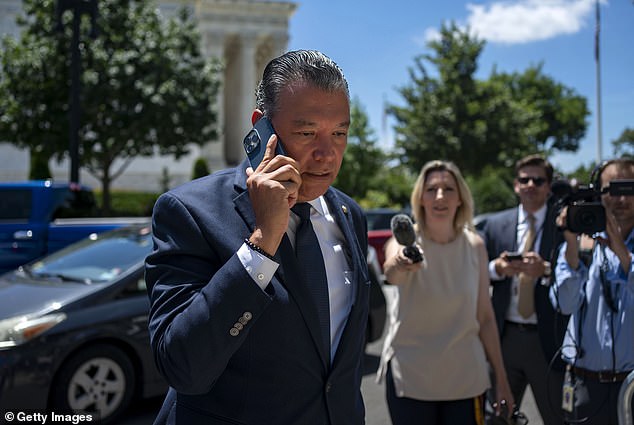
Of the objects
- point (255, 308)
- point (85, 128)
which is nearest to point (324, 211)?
point (255, 308)

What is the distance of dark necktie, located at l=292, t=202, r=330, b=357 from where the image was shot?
5.66 ft

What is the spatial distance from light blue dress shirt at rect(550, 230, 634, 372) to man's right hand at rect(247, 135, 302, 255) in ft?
7.59

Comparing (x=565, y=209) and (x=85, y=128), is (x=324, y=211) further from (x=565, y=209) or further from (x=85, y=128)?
(x=85, y=128)

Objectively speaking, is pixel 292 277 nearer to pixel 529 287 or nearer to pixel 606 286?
pixel 606 286

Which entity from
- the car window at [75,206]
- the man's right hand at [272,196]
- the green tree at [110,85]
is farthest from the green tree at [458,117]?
the man's right hand at [272,196]

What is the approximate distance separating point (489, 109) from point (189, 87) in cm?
1387

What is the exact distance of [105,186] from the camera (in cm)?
2198

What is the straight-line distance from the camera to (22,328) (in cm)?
484

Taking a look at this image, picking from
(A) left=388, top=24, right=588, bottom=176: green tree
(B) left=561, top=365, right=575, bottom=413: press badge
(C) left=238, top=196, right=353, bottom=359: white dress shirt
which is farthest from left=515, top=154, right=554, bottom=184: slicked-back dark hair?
(A) left=388, top=24, right=588, bottom=176: green tree

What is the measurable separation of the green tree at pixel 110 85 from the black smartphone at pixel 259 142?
724 inches

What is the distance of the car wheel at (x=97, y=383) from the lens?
197 inches

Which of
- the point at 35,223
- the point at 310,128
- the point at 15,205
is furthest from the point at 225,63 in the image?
the point at 310,128

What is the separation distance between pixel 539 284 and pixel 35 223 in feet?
27.5

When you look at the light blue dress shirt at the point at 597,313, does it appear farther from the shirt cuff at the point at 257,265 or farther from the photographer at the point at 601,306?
the shirt cuff at the point at 257,265
